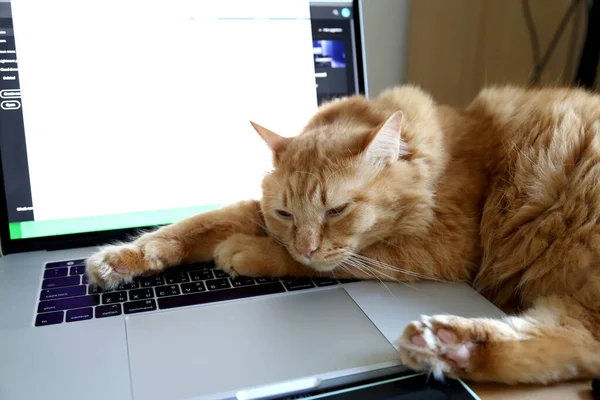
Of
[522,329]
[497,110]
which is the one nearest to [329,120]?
[497,110]

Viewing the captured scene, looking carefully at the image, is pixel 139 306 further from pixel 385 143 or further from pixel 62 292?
pixel 385 143

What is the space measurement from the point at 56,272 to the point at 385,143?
695 millimetres

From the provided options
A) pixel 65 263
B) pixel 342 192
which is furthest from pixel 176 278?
pixel 342 192

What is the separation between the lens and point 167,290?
90 centimetres

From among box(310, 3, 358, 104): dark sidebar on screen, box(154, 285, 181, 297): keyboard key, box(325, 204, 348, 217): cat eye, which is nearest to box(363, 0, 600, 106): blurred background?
box(310, 3, 358, 104): dark sidebar on screen

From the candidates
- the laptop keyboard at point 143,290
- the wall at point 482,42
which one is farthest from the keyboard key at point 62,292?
the wall at point 482,42

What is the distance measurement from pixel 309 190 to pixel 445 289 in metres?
0.32

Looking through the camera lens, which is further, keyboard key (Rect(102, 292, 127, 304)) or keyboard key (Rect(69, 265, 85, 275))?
keyboard key (Rect(69, 265, 85, 275))

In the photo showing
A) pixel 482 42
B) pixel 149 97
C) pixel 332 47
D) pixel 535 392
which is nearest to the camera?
pixel 535 392

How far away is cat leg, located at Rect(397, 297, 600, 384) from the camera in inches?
26.6

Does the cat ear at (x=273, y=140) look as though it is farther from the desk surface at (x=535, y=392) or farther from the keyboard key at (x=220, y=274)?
the desk surface at (x=535, y=392)

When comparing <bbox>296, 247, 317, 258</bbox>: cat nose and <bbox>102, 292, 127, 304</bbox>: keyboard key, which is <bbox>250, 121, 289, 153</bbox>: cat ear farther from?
<bbox>102, 292, 127, 304</bbox>: keyboard key

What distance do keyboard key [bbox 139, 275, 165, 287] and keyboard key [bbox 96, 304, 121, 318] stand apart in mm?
90

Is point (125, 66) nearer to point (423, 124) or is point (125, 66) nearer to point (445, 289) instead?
point (423, 124)
